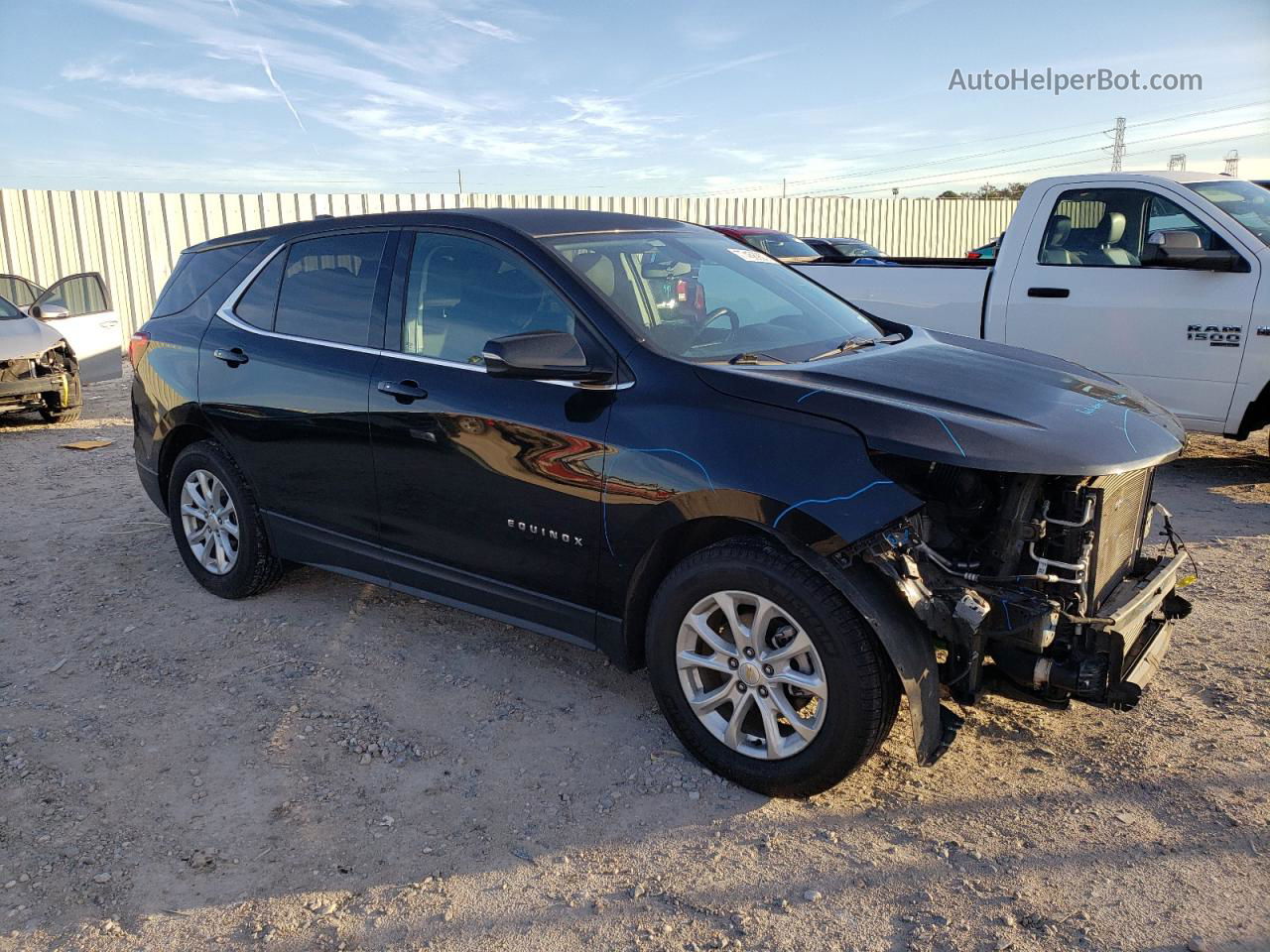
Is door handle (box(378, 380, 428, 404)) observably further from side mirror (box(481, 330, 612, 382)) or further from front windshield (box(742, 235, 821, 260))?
front windshield (box(742, 235, 821, 260))

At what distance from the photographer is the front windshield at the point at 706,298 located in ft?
11.8

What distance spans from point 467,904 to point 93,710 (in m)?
2.02

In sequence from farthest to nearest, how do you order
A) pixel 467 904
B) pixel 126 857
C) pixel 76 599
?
pixel 76 599
pixel 126 857
pixel 467 904

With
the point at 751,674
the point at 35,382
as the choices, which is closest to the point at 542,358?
the point at 751,674

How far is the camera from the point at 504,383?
3.63 m

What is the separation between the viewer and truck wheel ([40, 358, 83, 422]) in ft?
32.2

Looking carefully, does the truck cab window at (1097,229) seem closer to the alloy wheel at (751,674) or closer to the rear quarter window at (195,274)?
the alloy wheel at (751,674)

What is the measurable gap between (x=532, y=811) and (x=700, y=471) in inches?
48.1

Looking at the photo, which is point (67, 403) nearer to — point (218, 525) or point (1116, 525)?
point (218, 525)

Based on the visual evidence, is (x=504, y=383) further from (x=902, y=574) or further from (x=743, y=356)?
(x=902, y=574)

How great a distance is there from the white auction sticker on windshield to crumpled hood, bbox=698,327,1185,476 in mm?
907

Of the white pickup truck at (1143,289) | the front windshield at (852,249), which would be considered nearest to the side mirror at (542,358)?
the white pickup truck at (1143,289)

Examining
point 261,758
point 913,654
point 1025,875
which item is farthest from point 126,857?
point 1025,875

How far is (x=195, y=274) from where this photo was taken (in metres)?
5.10
